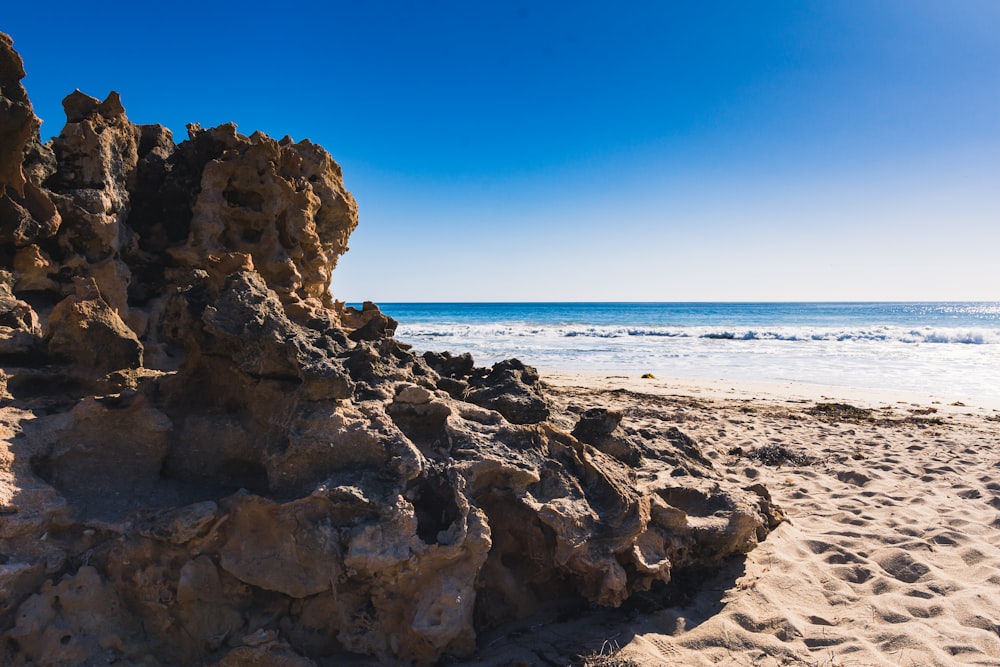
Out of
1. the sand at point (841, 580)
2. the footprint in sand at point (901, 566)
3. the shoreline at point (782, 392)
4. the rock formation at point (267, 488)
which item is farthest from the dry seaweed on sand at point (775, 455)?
the shoreline at point (782, 392)

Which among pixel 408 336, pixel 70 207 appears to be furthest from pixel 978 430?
pixel 408 336

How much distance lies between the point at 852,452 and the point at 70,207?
8.90m

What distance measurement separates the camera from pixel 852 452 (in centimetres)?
721

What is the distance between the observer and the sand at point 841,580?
3.10m

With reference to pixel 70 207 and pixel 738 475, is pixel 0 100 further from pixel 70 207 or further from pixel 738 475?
pixel 738 475

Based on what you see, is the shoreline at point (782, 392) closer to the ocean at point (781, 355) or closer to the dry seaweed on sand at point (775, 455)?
the ocean at point (781, 355)

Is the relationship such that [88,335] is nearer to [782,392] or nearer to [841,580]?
[841,580]

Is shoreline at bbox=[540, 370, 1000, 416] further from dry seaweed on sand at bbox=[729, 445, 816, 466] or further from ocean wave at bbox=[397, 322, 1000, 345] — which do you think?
ocean wave at bbox=[397, 322, 1000, 345]

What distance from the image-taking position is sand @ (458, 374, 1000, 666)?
310 centimetres

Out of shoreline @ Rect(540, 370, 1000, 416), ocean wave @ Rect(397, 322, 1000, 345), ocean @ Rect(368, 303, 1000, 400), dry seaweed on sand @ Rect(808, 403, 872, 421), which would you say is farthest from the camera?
ocean wave @ Rect(397, 322, 1000, 345)

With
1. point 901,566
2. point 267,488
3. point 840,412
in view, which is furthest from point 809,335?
→ point 267,488

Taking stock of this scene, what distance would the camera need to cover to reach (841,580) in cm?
394

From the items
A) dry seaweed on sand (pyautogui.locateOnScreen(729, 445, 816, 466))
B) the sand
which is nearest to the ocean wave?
the sand

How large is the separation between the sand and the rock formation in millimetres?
228
